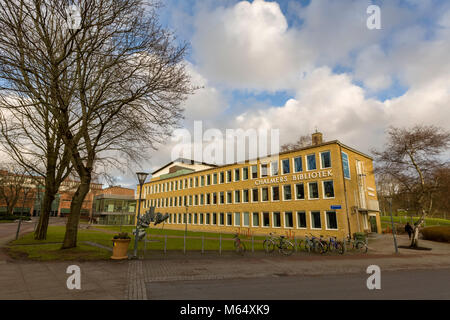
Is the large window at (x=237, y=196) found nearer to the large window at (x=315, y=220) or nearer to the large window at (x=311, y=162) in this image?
the large window at (x=311, y=162)

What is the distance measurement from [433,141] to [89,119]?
78.5ft

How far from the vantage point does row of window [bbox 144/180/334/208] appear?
88.3 feet

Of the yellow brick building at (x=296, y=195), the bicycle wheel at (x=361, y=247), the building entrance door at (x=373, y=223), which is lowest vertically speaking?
the bicycle wheel at (x=361, y=247)

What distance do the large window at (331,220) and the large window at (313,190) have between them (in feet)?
7.20

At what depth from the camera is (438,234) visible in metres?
23.6

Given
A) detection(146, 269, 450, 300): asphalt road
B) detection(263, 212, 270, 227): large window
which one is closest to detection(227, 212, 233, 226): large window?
detection(263, 212, 270, 227): large window

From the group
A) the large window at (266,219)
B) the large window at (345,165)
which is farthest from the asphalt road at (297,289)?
the large window at (266,219)

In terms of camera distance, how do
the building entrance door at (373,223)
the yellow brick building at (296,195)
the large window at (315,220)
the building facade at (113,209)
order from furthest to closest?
1. the building facade at (113,209)
2. the building entrance door at (373,223)
3. the large window at (315,220)
4. the yellow brick building at (296,195)

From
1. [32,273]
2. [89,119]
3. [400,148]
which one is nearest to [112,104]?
[89,119]

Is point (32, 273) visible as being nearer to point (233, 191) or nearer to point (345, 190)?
point (345, 190)

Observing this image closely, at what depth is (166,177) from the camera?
54.1 m

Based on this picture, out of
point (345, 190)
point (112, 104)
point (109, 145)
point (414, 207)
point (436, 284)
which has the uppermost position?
point (112, 104)

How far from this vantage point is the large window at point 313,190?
88.3 feet

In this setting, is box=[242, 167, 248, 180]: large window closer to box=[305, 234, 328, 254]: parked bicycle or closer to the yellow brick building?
the yellow brick building
